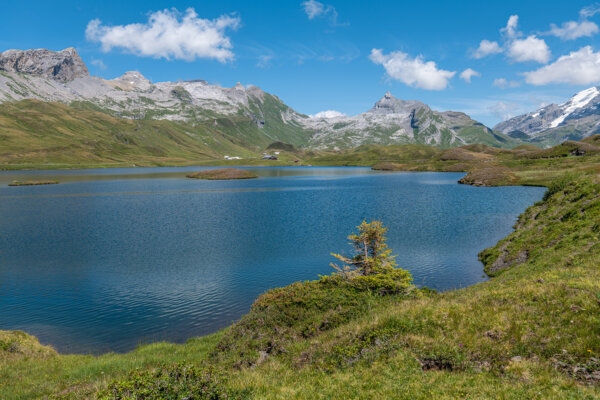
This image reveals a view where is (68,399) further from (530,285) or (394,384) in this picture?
(530,285)

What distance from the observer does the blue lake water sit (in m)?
31.4

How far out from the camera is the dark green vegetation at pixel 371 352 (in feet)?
42.7

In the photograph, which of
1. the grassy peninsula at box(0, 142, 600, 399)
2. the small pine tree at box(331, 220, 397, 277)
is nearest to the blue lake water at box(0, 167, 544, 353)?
the grassy peninsula at box(0, 142, 600, 399)

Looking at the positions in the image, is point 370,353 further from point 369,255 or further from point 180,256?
point 180,256

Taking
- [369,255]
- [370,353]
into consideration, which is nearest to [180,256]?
[369,255]

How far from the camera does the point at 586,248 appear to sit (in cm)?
2875

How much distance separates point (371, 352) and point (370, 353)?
77 millimetres

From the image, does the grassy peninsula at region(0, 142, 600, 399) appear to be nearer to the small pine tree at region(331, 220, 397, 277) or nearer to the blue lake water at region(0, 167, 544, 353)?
the small pine tree at region(331, 220, 397, 277)

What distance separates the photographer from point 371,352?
16562 millimetres

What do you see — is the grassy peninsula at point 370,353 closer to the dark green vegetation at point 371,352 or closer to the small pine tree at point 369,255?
the dark green vegetation at point 371,352

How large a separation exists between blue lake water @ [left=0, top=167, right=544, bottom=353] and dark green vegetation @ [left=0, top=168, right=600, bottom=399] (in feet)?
23.8

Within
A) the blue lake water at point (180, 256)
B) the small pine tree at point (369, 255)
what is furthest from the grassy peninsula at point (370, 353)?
the blue lake water at point (180, 256)

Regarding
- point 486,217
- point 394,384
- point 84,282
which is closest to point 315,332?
point 394,384

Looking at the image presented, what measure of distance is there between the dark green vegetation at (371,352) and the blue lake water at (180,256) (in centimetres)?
727
